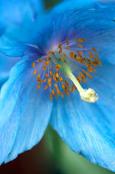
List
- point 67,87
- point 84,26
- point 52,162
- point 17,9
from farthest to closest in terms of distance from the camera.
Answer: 1. point 52,162
2. point 67,87
3. point 84,26
4. point 17,9

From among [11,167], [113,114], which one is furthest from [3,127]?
[11,167]

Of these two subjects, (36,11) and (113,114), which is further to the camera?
(113,114)

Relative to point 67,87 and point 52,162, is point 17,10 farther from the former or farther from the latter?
point 52,162

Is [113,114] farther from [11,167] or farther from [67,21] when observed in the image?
[11,167]

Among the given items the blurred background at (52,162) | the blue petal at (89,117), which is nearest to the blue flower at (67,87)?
the blue petal at (89,117)

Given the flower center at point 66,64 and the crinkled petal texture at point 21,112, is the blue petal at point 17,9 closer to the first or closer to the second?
the crinkled petal texture at point 21,112

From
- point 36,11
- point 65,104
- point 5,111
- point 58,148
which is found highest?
point 36,11

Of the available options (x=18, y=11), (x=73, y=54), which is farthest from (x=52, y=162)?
(x=18, y=11)
